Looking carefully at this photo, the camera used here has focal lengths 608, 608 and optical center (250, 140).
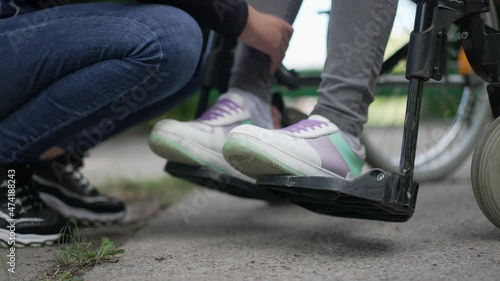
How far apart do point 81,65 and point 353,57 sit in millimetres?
565

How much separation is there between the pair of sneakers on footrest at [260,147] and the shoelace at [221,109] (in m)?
0.01

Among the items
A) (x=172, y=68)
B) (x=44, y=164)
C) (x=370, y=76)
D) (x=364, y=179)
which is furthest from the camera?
(x=44, y=164)

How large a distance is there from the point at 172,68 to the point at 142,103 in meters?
0.14

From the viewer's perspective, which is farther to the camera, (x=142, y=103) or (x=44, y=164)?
(x=44, y=164)

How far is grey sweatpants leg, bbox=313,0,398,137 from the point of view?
3.82ft

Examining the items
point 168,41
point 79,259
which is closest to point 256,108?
point 168,41

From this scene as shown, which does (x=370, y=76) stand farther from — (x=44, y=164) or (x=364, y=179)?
(x=44, y=164)

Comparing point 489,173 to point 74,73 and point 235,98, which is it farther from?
point 74,73

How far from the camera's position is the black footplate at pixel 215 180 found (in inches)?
52.0

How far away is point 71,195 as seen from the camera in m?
1.62

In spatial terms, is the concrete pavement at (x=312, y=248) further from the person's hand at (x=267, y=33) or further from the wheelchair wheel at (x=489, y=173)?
the person's hand at (x=267, y=33)

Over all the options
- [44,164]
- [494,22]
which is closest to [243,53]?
[44,164]

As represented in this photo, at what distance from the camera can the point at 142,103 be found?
4.53ft

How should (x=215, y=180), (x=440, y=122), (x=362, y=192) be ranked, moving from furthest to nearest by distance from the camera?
(x=440, y=122) → (x=215, y=180) → (x=362, y=192)
